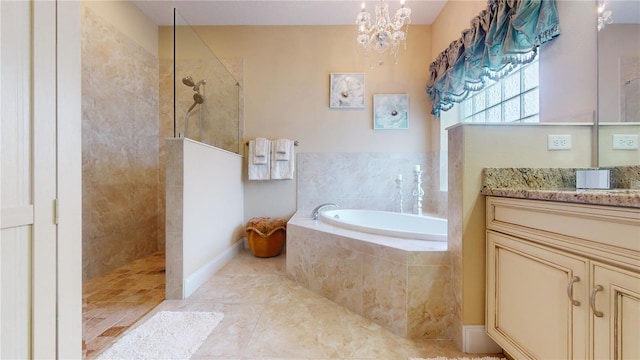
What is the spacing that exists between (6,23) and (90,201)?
7.20ft

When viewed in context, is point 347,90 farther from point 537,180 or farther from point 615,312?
point 615,312

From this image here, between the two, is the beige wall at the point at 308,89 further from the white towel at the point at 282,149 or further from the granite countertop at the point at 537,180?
the granite countertop at the point at 537,180

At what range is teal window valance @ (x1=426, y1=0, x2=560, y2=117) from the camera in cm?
140

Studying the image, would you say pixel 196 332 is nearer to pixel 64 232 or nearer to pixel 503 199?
pixel 64 232

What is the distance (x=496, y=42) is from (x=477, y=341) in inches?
69.6

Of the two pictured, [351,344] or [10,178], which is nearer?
[10,178]

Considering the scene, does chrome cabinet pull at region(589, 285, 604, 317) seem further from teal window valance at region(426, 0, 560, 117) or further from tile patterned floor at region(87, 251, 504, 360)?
teal window valance at region(426, 0, 560, 117)

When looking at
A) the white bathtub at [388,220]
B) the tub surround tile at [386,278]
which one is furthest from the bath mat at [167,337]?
the white bathtub at [388,220]

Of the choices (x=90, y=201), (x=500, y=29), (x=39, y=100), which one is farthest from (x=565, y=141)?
(x=90, y=201)

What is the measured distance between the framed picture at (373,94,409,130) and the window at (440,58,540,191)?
42 centimetres

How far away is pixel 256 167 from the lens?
293 centimetres

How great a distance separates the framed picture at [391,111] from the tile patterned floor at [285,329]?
2042mm

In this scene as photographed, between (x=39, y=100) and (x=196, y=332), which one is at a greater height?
(x=39, y=100)

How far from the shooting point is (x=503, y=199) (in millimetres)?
1146
